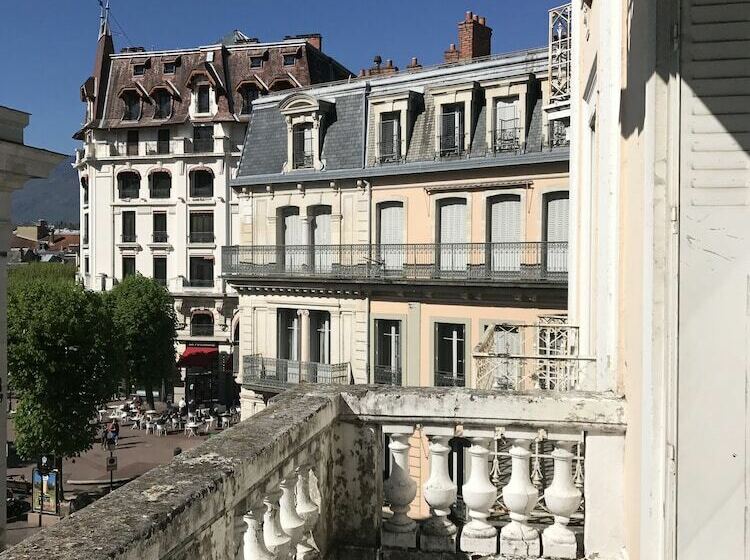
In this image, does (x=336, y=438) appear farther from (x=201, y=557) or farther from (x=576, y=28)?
(x=576, y=28)

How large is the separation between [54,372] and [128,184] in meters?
21.7

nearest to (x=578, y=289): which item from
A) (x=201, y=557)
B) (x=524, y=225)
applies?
(x=201, y=557)

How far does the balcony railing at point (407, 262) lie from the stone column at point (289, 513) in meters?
17.6

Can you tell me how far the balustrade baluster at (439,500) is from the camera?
392 cm

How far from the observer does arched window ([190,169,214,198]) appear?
44.2m

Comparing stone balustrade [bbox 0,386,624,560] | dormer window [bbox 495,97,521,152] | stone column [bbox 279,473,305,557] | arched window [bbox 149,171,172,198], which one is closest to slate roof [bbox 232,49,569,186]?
dormer window [bbox 495,97,521,152]

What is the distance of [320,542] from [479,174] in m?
19.4

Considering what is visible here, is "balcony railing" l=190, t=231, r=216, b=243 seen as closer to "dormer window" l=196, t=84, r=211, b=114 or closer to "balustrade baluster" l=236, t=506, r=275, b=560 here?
"dormer window" l=196, t=84, r=211, b=114

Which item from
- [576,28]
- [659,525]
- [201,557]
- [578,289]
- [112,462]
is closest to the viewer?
[201,557]

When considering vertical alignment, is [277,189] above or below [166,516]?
above

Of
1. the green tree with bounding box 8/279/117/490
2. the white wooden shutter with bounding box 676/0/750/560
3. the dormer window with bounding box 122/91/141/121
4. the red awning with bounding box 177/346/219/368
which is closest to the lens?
the white wooden shutter with bounding box 676/0/750/560

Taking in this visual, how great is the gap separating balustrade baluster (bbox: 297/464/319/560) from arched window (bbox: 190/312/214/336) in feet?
138

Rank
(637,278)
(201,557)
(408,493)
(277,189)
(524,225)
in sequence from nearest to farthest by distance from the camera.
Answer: (201,557), (637,278), (408,493), (524,225), (277,189)

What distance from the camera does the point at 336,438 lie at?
4008 mm
